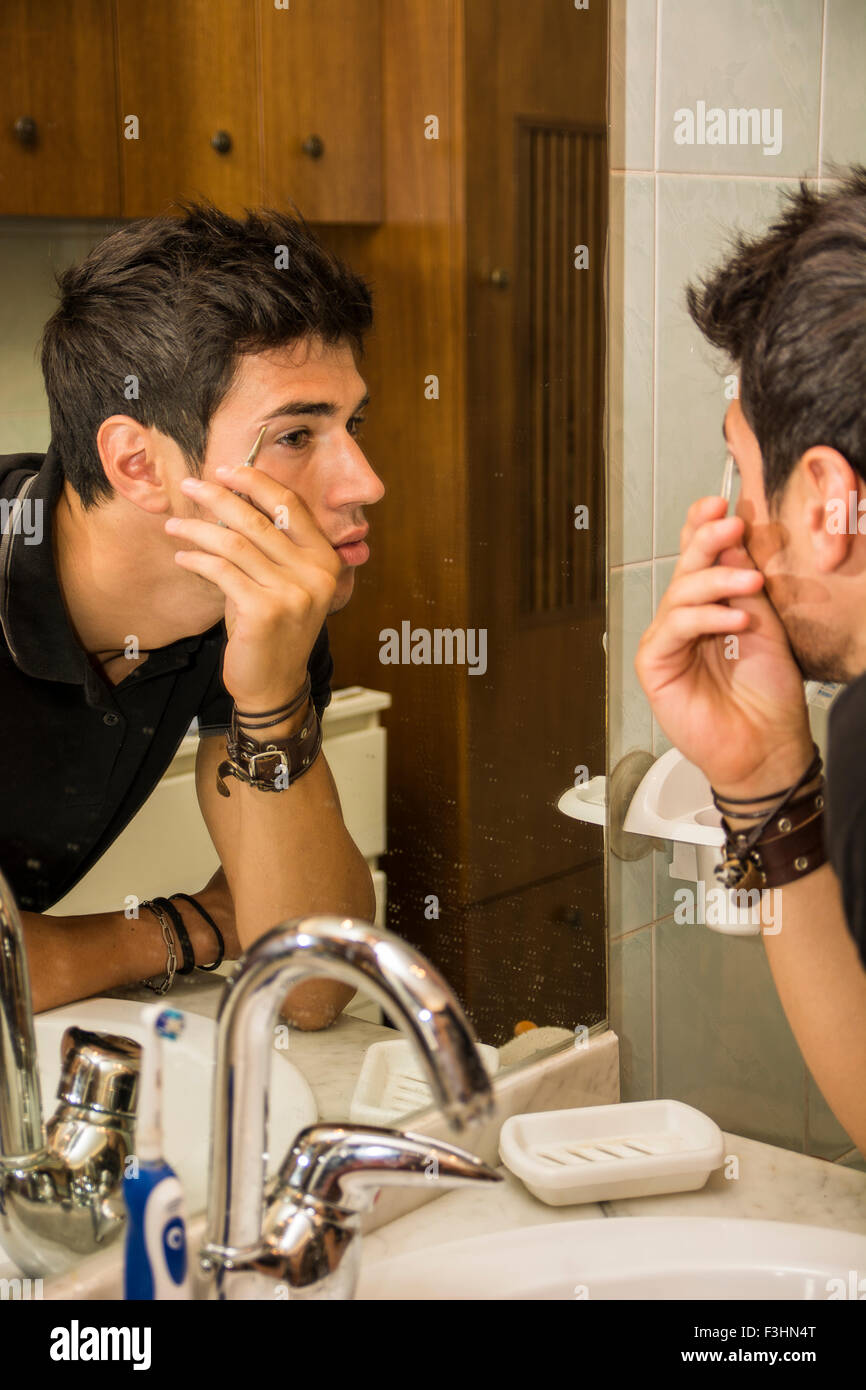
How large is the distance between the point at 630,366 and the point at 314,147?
401mm

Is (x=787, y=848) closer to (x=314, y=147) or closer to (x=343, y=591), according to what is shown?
(x=343, y=591)

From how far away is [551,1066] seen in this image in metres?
1.19

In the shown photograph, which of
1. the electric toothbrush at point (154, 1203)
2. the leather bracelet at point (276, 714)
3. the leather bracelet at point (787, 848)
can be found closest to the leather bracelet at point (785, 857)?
the leather bracelet at point (787, 848)

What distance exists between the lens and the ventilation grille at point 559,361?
1.13 meters

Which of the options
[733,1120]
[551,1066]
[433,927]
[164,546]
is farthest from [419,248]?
[733,1120]

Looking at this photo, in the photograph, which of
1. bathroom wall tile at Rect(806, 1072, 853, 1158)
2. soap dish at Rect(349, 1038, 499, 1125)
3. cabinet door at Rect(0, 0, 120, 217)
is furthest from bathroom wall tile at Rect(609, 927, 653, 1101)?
cabinet door at Rect(0, 0, 120, 217)

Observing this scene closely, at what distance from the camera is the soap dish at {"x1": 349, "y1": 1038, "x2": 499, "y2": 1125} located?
1.02 metres

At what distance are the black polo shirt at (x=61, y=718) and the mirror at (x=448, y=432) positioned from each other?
0.06ft

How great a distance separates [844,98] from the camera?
3.83 ft

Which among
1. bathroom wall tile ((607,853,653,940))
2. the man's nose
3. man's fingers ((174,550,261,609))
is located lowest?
bathroom wall tile ((607,853,653,940))

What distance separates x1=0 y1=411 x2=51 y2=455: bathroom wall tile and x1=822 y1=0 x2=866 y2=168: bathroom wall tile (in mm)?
730

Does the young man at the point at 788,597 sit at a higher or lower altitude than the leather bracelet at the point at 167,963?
higher

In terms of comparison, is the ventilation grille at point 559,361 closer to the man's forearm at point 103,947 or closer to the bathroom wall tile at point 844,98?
the bathroom wall tile at point 844,98

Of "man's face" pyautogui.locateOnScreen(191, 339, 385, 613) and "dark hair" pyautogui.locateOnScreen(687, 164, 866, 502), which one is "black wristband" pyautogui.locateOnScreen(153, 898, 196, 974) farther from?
"dark hair" pyautogui.locateOnScreen(687, 164, 866, 502)
